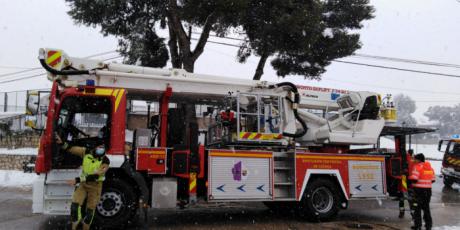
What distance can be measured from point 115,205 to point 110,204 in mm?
91

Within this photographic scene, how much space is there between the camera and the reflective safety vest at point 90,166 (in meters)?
6.92

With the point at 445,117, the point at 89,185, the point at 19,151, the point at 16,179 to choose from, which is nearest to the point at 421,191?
the point at 89,185

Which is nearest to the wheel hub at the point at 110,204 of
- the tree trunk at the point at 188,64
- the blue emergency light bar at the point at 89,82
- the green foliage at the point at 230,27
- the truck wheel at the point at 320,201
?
the blue emergency light bar at the point at 89,82

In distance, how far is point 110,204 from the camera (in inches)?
292

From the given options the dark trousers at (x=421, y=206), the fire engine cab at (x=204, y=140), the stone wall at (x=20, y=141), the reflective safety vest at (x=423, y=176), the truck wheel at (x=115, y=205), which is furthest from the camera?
the stone wall at (x=20, y=141)

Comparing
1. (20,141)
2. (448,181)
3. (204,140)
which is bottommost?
(448,181)

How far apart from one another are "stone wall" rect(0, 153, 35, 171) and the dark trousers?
15655 mm

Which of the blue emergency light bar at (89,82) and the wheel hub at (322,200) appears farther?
the wheel hub at (322,200)

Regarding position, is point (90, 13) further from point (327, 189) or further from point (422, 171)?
point (422, 171)

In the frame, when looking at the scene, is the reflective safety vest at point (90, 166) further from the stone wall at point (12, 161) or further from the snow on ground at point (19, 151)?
the snow on ground at point (19, 151)

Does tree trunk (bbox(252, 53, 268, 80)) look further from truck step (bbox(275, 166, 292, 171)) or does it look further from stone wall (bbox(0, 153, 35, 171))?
stone wall (bbox(0, 153, 35, 171))

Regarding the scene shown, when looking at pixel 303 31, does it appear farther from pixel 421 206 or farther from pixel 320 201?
pixel 421 206

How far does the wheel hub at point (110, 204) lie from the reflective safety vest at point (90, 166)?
1.58ft

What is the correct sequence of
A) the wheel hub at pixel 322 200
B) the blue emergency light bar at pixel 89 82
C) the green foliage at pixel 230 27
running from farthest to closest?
1. the green foliage at pixel 230 27
2. the wheel hub at pixel 322 200
3. the blue emergency light bar at pixel 89 82
